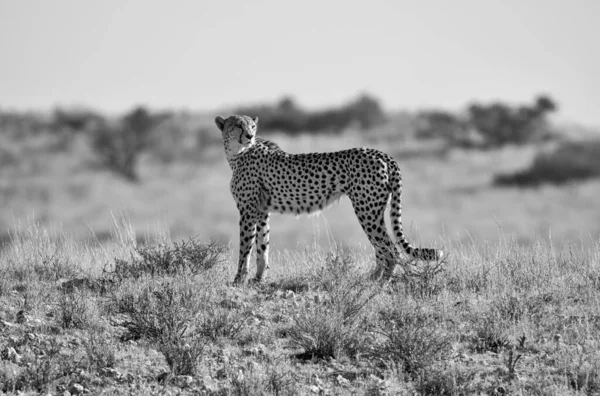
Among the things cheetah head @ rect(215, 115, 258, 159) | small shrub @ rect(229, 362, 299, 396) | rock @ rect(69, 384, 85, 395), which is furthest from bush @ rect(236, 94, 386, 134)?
rock @ rect(69, 384, 85, 395)

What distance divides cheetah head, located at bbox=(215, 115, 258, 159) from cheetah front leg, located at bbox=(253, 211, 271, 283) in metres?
0.68

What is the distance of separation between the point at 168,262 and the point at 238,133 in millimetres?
1480

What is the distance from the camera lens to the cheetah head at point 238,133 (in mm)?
8531

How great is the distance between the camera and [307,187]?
825 centimetres

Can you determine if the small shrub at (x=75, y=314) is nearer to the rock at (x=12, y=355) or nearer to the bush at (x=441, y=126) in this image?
the rock at (x=12, y=355)

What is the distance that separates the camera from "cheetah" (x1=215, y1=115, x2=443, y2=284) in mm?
8070

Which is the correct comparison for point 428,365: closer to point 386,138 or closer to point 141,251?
point 141,251

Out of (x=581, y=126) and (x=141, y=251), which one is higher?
(x=581, y=126)

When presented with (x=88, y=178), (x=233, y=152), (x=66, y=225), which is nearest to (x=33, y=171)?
(x=88, y=178)

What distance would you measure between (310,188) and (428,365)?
2.83 metres

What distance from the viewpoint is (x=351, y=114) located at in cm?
4619

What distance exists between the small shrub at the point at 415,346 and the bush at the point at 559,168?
31.2m

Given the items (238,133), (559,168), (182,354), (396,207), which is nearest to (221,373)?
(182,354)

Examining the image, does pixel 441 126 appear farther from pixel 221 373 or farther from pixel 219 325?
pixel 221 373
